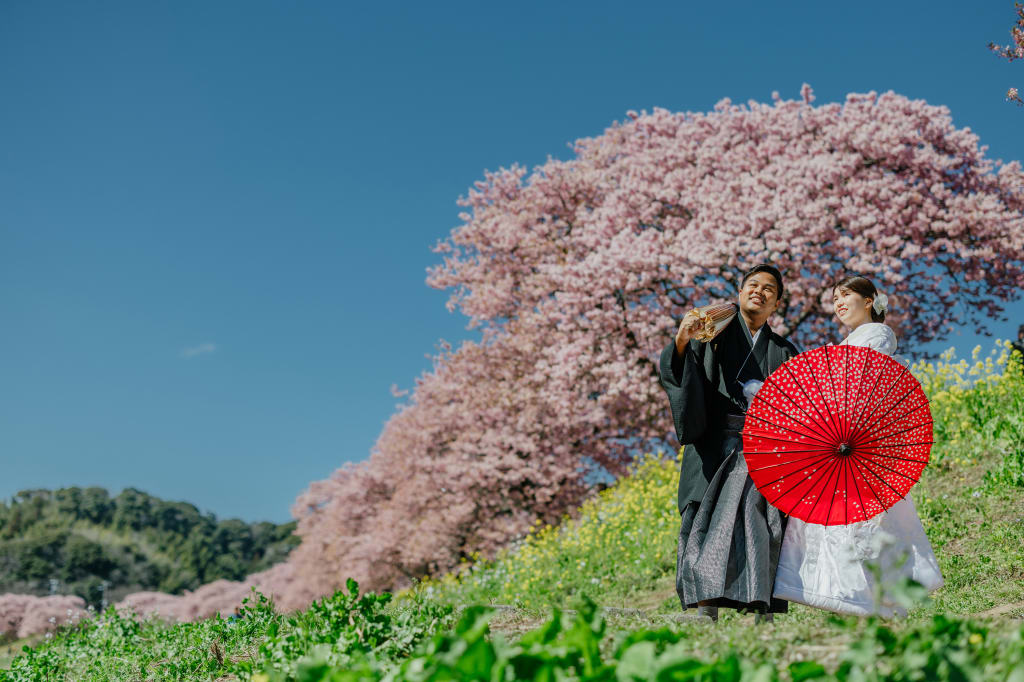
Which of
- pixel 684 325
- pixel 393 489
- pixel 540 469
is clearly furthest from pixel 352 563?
pixel 684 325

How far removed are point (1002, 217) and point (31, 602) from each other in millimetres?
31362

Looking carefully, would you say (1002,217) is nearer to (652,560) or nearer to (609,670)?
(652,560)

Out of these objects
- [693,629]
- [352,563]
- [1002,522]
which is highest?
[352,563]

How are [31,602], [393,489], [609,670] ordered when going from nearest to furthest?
1. [609,670]
2. [393,489]
3. [31,602]

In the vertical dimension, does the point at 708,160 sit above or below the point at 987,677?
above

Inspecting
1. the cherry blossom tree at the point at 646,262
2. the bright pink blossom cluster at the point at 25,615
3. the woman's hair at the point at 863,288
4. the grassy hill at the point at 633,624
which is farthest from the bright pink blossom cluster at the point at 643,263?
the bright pink blossom cluster at the point at 25,615

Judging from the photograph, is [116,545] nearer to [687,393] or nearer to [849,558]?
[687,393]

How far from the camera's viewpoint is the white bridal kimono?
4.44 metres

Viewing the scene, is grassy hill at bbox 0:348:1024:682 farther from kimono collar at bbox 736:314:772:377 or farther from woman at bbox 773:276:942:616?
kimono collar at bbox 736:314:772:377

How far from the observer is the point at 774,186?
546 inches

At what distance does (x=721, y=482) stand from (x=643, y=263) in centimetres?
896

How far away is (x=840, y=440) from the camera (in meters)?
4.50

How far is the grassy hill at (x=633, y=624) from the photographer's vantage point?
2.42 meters

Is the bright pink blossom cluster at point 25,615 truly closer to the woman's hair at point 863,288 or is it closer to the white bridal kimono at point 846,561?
the white bridal kimono at point 846,561
